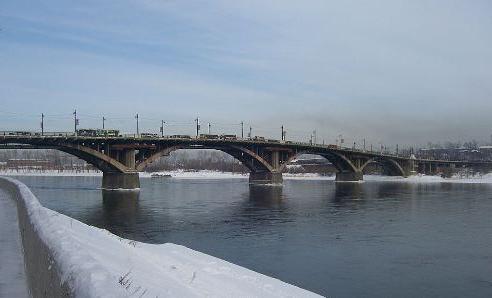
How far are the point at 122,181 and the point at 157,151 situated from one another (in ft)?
26.8

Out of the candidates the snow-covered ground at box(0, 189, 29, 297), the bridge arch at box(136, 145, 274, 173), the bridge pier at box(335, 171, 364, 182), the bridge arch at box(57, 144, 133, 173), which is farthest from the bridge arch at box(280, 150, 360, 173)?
the snow-covered ground at box(0, 189, 29, 297)

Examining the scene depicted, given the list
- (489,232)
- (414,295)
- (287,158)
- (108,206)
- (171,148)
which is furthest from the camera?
(287,158)

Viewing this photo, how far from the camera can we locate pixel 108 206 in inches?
2050

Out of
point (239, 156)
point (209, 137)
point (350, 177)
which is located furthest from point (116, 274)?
point (350, 177)

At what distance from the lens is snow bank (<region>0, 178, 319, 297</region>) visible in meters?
5.64

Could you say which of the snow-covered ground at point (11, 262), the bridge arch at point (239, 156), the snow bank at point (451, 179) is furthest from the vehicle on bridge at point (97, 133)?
the snow bank at point (451, 179)

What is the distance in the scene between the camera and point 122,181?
79188 mm

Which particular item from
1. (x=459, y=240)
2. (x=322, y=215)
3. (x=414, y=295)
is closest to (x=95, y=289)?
(x=414, y=295)

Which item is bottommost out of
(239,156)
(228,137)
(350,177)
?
(350,177)

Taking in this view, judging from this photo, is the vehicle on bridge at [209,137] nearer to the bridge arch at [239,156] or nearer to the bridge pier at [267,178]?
the bridge arch at [239,156]

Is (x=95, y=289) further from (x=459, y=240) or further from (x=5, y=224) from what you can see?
(x=459, y=240)

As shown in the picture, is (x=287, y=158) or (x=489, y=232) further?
(x=287, y=158)

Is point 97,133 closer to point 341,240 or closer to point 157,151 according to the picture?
point 157,151

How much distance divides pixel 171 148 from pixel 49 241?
253 feet
